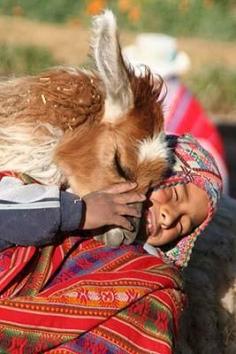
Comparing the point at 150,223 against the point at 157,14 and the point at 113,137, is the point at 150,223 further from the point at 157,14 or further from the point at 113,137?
the point at 157,14

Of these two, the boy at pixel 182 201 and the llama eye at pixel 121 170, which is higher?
the llama eye at pixel 121 170

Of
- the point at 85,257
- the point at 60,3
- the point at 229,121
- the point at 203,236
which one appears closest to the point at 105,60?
the point at 85,257

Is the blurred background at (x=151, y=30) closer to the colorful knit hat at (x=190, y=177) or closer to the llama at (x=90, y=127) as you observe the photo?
the colorful knit hat at (x=190, y=177)

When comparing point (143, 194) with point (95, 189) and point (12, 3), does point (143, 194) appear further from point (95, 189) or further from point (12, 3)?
point (12, 3)

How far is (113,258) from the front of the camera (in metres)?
3.26

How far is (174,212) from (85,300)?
0.49 meters

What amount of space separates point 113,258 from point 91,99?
18.1 inches

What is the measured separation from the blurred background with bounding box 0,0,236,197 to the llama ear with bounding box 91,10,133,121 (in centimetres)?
629

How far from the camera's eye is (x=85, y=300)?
3082 mm

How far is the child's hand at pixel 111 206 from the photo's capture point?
10.2 feet

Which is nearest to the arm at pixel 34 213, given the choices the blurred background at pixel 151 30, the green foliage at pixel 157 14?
the blurred background at pixel 151 30

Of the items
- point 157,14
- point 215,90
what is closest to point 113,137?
point 215,90

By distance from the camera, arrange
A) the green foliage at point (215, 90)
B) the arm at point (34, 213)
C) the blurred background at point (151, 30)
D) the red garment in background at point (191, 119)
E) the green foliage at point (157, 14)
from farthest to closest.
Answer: the green foliage at point (157, 14), the green foliage at point (215, 90), the blurred background at point (151, 30), the red garment in background at point (191, 119), the arm at point (34, 213)

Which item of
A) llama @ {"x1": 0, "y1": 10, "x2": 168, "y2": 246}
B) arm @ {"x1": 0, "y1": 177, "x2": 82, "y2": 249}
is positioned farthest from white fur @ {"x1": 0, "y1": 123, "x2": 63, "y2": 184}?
arm @ {"x1": 0, "y1": 177, "x2": 82, "y2": 249}
